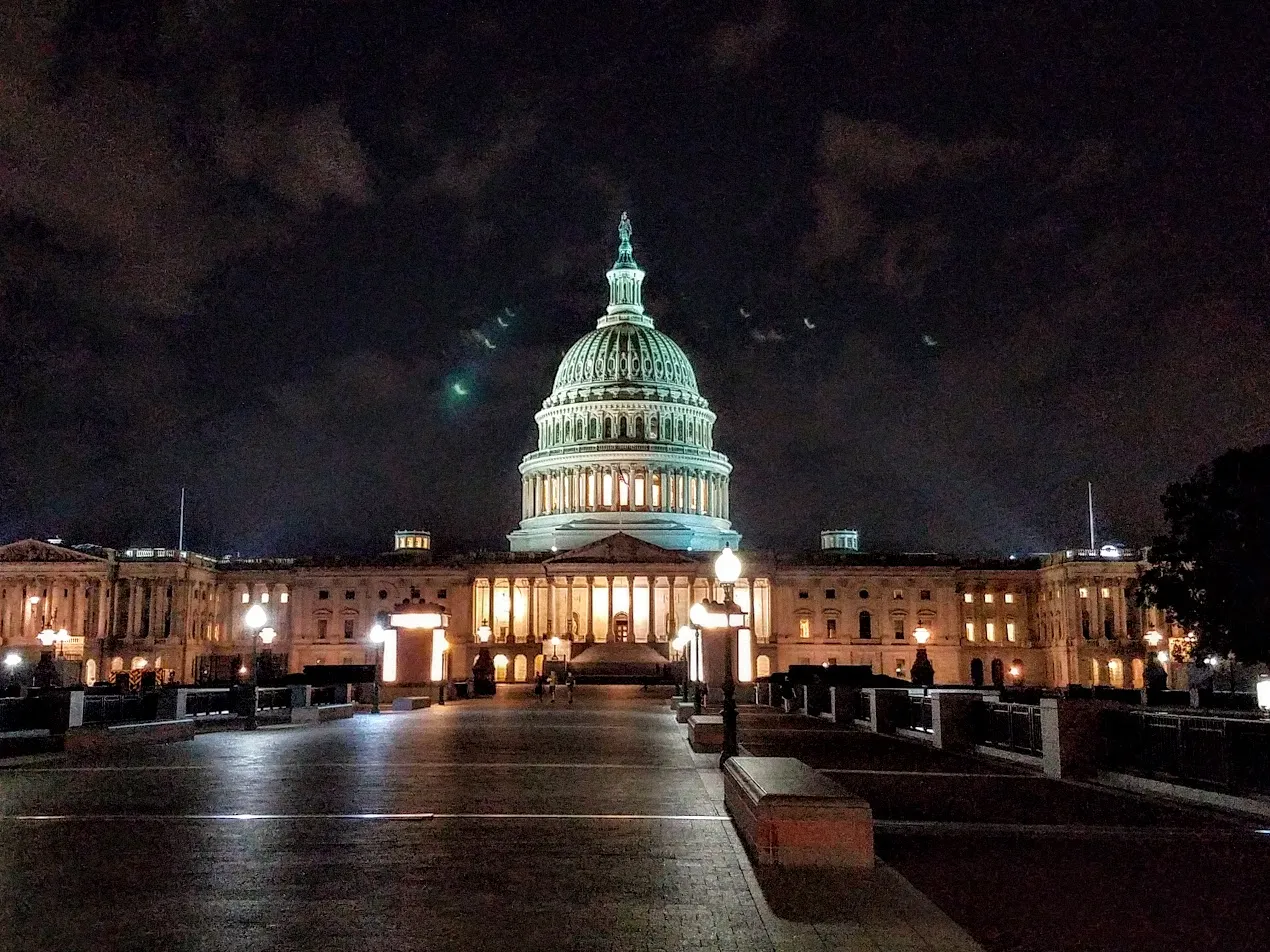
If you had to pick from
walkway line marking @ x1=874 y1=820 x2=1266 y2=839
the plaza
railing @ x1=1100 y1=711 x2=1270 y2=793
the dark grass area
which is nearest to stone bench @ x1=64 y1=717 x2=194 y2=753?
the plaza

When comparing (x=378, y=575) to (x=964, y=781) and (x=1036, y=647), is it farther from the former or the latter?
(x=964, y=781)

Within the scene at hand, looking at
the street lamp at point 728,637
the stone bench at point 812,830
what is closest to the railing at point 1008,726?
the street lamp at point 728,637

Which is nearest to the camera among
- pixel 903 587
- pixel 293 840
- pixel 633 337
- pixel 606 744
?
pixel 293 840

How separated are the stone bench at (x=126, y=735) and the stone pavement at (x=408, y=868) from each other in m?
5.98

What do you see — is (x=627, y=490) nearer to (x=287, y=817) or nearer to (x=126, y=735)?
(x=126, y=735)

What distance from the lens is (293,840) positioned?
15078 millimetres

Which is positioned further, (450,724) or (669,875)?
(450,724)

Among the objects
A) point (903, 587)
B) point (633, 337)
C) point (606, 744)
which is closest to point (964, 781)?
point (606, 744)

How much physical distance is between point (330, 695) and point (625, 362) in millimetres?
108254

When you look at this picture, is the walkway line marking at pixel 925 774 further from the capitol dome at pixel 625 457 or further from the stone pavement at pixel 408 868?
the capitol dome at pixel 625 457

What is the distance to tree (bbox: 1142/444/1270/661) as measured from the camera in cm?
6250

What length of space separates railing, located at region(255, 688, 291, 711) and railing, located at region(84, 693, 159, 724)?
266 inches

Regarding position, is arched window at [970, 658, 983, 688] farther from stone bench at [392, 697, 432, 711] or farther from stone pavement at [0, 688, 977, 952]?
stone pavement at [0, 688, 977, 952]

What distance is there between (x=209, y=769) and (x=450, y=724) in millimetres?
17897
